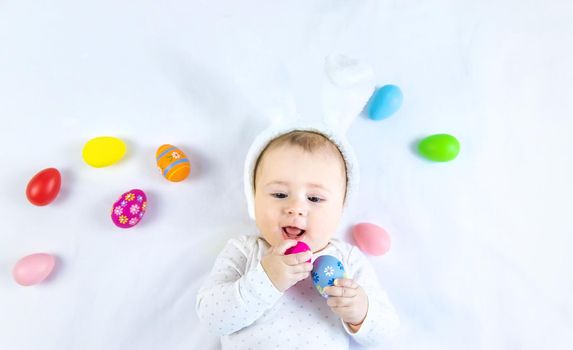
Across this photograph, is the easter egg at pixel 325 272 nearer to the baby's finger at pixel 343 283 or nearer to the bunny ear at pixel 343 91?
the baby's finger at pixel 343 283

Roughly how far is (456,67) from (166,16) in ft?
3.29

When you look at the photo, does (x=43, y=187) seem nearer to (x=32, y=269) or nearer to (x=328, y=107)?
(x=32, y=269)

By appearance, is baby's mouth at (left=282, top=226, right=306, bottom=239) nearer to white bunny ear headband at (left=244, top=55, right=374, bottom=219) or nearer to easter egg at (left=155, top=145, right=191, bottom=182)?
white bunny ear headband at (left=244, top=55, right=374, bottom=219)

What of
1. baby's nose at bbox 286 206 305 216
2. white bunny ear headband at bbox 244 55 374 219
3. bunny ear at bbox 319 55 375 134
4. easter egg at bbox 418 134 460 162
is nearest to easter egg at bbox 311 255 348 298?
baby's nose at bbox 286 206 305 216

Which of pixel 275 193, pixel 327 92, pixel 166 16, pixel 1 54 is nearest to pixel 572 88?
pixel 327 92

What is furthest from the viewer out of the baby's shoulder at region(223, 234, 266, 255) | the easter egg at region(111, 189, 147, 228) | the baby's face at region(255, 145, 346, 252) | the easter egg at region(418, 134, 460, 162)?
the easter egg at region(418, 134, 460, 162)

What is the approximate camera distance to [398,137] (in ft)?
5.36

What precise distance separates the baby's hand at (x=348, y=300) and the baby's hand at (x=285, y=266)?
0.24 feet

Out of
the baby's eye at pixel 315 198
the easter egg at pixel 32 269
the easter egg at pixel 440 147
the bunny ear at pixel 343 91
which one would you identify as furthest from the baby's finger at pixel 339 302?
the easter egg at pixel 32 269

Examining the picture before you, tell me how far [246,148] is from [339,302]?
64cm

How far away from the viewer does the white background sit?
4.50 feet

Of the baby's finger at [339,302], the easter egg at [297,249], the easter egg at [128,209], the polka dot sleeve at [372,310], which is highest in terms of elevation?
the easter egg at [128,209]

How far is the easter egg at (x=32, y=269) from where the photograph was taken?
132cm

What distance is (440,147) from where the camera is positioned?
1.55 metres
